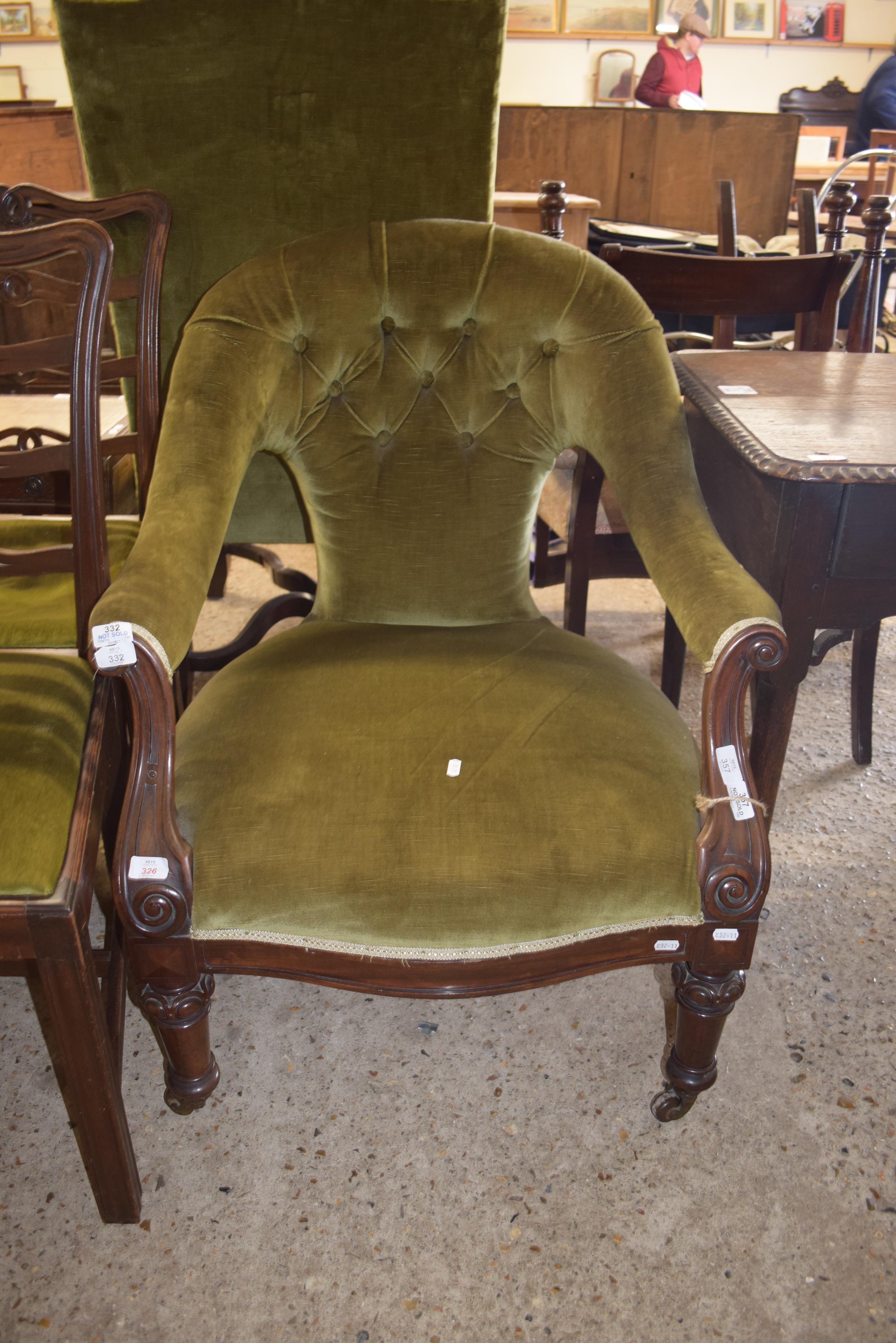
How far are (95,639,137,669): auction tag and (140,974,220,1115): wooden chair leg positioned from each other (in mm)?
345

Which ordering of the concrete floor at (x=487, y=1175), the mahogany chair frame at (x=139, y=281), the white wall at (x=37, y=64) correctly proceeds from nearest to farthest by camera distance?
the concrete floor at (x=487, y=1175)
the mahogany chair frame at (x=139, y=281)
the white wall at (x=37, y=64)

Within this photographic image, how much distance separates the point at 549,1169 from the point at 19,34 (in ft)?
26.9

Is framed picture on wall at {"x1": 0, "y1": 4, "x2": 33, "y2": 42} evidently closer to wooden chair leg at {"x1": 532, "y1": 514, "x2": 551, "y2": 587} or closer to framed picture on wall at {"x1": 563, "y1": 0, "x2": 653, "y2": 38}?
framed picture on wall at {"x1": 563, "y1": 0, "x2": 653, "y2": 38}

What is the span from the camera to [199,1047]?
98 cm

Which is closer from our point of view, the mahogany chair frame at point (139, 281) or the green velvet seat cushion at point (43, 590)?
the green velvet seat cushion at point (43, 590)

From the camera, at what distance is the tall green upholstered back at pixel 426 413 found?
1.08 metres

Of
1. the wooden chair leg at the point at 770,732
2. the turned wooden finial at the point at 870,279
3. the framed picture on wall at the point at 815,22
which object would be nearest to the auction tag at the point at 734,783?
the wooden chair leg at the point at 770,732

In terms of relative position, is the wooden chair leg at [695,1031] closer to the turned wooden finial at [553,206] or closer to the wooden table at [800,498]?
the wooden table at [800,498]

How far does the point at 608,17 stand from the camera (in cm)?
666

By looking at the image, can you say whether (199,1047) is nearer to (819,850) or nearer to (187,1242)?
(187,1242)

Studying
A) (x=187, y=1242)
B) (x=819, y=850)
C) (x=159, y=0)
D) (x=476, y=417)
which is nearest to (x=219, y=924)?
(x=187, y=1242)

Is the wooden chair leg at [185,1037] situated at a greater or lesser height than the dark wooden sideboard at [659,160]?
lesser

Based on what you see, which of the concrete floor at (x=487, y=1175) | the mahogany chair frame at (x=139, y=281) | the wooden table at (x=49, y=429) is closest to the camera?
the concrete floor at (x=487, y=1175)

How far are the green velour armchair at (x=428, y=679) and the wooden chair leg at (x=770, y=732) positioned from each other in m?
0.17
